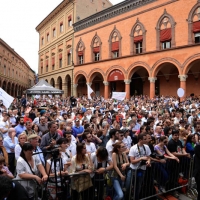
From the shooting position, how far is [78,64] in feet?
109

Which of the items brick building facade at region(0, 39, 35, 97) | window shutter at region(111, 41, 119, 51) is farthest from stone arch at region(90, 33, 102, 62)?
brick building facade at region(0, 39, 35, 97)

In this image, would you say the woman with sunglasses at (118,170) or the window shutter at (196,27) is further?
the window shutter at (196,27)

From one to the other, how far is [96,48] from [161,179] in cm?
2662

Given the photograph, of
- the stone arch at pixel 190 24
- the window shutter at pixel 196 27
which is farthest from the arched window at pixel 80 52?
the window shutter at pixel 196 27

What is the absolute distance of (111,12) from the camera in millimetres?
27578

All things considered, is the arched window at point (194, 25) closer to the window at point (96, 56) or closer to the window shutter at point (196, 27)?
the window shutter at point (196, 27)

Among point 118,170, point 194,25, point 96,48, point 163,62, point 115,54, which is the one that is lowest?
point 118,170

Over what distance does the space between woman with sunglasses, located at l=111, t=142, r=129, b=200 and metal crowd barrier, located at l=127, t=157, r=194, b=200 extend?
242mm

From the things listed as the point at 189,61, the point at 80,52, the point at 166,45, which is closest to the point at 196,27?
the point at 189,61

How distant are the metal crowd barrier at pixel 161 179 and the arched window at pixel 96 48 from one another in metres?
25.4

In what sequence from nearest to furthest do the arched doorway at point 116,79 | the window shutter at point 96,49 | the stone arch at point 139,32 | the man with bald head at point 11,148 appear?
the man with bald head at point 11,148
the stone arch at point 139,32
the arched doorway at point 116,79
the window shutter at point 96,49

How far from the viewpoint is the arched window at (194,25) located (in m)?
20.4

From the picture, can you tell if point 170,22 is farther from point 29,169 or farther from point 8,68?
point 8,68

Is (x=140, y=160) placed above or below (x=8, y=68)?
below
